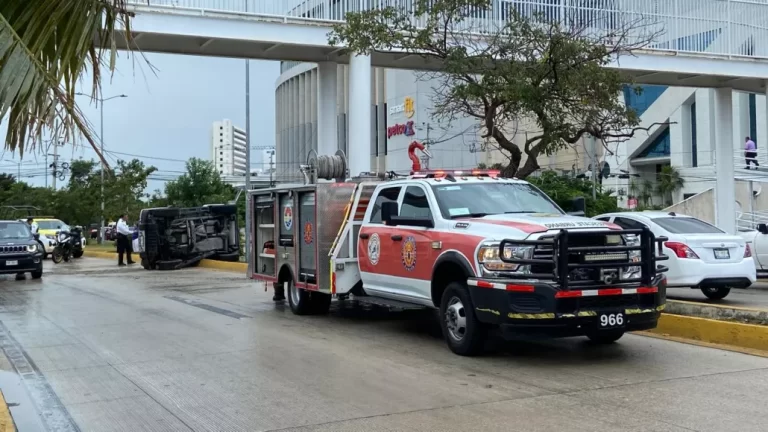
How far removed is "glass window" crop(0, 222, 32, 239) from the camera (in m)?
22.1

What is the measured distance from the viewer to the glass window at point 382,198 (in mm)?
10727

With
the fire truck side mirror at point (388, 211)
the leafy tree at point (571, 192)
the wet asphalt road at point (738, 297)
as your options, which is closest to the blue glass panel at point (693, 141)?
the leafy tree at point (571, 192)

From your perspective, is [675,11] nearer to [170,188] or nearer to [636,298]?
[636,298]

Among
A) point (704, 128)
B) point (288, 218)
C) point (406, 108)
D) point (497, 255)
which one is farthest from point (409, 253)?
point (406, 108)

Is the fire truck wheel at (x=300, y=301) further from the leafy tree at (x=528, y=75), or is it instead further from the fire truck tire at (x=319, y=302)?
the leafy tree at (x=528, y=75)

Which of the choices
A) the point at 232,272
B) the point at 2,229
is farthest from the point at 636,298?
the point at 2,229

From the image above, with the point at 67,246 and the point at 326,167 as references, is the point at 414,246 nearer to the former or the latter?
the point at 326,167

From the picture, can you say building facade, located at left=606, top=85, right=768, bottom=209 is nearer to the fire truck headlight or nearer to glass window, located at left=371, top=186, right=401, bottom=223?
glass window, located at left=371, top=186, right=401, bottom=223

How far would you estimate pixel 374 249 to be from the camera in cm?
1061

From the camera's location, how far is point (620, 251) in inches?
321

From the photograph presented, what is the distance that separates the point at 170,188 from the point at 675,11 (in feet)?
105

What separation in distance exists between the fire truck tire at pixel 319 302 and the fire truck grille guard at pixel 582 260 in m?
5.23

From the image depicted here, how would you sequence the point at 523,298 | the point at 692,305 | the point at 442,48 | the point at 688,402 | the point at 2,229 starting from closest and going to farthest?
the point at 688,402 → the point at 523,298 → the point at 692,305 → the point at 442,48 → the point at 2,229

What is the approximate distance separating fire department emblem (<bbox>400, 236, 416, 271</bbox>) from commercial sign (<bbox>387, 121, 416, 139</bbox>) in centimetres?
4380
